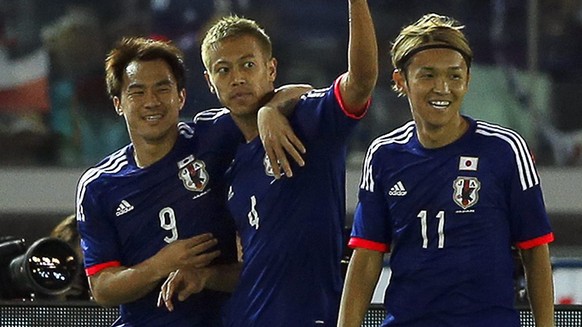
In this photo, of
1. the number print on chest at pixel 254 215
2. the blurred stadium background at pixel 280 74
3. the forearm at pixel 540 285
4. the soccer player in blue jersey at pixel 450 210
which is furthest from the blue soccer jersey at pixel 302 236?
the blurred stadium background at pixel 280 74

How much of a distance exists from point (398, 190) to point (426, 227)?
0.11 meters

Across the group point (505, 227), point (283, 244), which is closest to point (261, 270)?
point (283, 244)

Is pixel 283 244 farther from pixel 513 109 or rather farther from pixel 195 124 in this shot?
pixel 513 109

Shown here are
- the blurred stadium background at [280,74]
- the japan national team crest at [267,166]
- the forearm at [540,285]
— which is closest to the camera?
the forearm at [540,285]

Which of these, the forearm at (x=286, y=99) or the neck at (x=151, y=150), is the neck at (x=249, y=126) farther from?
the neck at (x=151, y=150)

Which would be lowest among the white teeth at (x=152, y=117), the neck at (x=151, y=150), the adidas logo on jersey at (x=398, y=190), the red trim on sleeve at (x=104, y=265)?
the red trim on sleeve at (x=104, y=265)

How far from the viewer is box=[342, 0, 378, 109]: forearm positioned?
3.03 metres

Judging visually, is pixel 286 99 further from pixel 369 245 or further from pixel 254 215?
pixel 369 245

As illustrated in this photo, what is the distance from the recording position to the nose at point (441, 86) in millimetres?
3059

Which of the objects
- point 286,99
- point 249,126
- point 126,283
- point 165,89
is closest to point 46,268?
point 126,283

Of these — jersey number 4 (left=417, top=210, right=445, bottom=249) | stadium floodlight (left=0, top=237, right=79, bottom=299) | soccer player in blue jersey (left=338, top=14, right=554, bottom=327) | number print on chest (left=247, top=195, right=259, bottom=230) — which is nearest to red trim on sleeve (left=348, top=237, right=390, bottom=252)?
soccer player in blue jersey (left=338, top=14, right=554, bottom=327)

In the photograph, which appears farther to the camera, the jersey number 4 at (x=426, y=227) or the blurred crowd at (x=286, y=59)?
the blurred crowd at (x=286, y=59)

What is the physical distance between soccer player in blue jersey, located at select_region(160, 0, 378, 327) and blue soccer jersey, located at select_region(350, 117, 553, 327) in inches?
7.2

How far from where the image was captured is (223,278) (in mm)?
→ 3453
